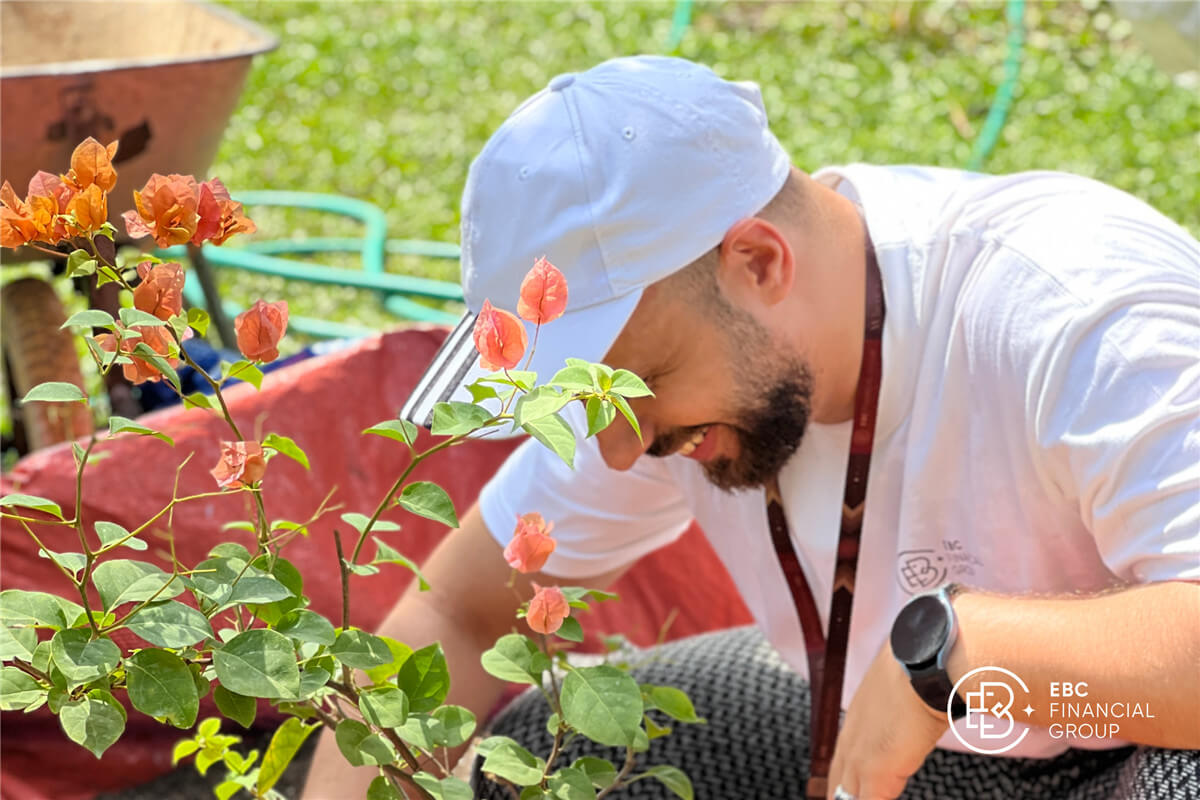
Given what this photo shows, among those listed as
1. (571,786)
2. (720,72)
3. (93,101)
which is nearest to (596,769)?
(571,786)

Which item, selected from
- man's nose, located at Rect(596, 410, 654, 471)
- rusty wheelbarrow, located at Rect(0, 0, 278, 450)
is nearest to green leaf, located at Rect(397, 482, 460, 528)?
man's nose, located at Rect(596, 410, 654, 471)

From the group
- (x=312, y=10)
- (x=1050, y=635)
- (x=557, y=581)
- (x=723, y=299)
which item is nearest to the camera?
(x=1050, y=635)

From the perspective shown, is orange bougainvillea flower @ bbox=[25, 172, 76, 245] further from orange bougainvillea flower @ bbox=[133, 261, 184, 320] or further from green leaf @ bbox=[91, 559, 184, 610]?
green leaf @ bbox=[91, 559, 184, 610]

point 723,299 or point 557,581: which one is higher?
point 723,299

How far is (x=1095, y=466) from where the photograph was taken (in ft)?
3.56

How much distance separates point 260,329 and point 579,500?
2.57ft

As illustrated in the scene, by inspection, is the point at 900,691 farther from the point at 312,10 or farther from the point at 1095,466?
the point at 312,10

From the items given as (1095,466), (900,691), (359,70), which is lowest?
(359,70)

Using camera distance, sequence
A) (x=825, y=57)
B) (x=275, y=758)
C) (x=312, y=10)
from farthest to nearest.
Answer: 1. (x=312, y=10)
2. (x=825, y=57)
3. (x=275, y=758)

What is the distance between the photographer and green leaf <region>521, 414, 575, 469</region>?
26.4 inches

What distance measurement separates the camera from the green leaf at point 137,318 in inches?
27.3

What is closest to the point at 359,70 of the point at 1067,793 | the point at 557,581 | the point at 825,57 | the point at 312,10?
the point at 312,10

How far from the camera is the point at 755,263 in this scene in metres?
1.22

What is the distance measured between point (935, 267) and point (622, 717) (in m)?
0.66
